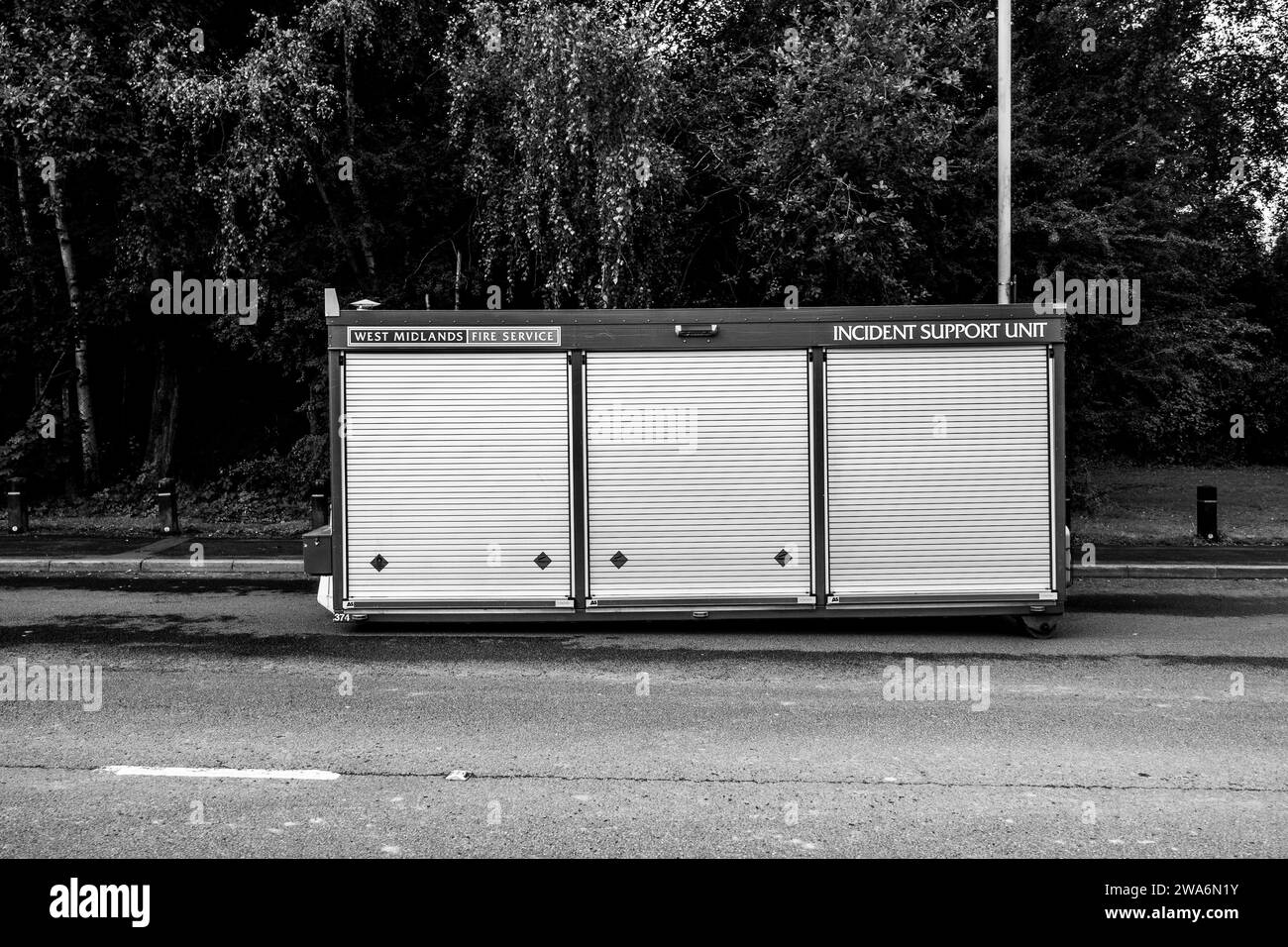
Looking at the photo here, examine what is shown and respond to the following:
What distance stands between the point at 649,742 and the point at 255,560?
9.69 metres

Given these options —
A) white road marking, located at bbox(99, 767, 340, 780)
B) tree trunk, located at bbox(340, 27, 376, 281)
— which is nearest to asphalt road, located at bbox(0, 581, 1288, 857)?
white road marking, located at bbox(99, 767, 340, 780)

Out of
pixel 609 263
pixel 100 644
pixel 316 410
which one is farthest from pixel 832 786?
pixel 316 410

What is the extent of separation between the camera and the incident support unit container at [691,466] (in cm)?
991

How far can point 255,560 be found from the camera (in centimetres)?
1457

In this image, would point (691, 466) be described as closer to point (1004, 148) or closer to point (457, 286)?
point (1004, 148)

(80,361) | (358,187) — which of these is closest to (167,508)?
(80,361)

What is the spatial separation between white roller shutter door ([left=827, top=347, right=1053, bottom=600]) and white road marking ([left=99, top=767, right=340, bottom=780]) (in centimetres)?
546

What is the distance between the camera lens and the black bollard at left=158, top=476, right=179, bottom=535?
56.7 feet

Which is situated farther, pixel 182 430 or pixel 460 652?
pixel 182 430

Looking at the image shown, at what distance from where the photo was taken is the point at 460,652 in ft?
30.1

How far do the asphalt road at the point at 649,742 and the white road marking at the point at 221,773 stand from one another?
5 centimetres

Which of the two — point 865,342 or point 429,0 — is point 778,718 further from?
point 429,0

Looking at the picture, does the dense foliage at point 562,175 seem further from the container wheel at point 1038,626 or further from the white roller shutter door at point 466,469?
the container wheel at point 1038,626

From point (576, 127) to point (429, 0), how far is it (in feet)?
16.5
